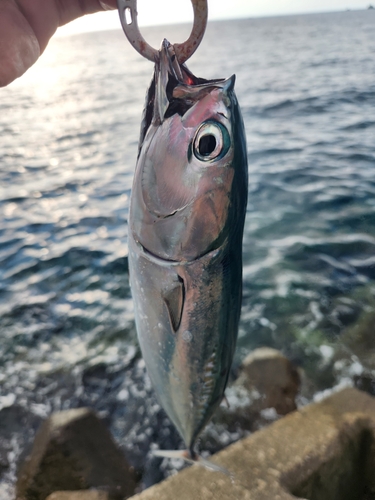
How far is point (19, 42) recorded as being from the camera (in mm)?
1756

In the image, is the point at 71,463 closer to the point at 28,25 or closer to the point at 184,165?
the point at 184,165

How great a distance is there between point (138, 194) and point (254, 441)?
1904 mm

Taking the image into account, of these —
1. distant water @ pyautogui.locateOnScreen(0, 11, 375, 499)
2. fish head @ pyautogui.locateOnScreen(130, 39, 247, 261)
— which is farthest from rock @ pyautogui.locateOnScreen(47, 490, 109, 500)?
fish head @ pyautogui.locateOnScreen(130, 39, 247, 261)

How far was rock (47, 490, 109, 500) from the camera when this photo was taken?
9.46 feet

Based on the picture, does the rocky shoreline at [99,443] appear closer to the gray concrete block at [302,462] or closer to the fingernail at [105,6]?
the gray concrete block at [302,462]

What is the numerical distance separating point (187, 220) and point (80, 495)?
249 centimetres

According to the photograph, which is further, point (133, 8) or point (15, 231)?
point (15, 231)

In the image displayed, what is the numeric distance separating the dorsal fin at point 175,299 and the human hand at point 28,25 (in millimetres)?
1157

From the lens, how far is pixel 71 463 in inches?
127

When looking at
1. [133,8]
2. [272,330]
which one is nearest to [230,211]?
[133,8]

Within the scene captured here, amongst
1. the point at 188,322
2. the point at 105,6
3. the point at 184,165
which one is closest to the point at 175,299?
the point at 188,322

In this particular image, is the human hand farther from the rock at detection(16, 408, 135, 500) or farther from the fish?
the rock at detection(16, 408, 135, 500)

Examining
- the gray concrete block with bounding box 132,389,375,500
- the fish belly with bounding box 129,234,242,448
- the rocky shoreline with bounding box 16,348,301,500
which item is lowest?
the rocky shoreline with bounding box 16,348,301,500

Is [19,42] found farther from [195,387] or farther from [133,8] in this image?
[195,387]
